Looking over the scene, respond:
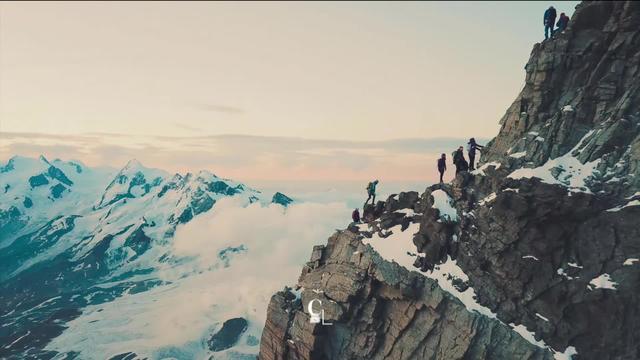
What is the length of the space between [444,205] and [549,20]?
1110 inches

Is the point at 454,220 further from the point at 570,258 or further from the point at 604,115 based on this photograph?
the point at 604,115

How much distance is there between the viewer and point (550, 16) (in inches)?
2581

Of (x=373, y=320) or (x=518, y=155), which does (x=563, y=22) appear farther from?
(x=373, y=320)

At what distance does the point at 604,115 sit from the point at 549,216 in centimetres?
1441

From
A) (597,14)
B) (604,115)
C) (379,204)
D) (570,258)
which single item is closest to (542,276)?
(570,258)

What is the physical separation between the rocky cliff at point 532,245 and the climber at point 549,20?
2425mm

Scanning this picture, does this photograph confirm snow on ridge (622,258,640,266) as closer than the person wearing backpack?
Yes

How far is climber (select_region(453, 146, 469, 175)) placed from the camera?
69438 mm

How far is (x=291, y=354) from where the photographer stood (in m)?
74.4

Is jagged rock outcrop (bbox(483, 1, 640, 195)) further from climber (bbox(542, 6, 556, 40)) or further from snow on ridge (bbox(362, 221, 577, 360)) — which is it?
snow on ridge (bbox(362, 221, 577, 360))

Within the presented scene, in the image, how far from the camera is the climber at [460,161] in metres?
69.4

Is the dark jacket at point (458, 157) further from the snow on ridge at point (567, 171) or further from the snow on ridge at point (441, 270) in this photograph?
the snow on ridge at point (441, 270)

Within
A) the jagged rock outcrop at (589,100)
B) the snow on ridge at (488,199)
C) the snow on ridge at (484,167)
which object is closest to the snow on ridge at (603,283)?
the jagged rock outcrop at (589,100)
